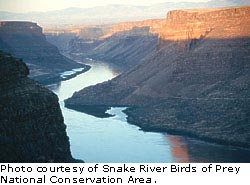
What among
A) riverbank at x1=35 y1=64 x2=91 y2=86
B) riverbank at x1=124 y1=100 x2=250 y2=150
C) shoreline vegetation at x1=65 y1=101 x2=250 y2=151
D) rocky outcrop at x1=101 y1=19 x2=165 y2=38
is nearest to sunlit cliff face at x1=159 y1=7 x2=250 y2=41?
riverbank at x1=124 y1=100 x2=250 y2=150

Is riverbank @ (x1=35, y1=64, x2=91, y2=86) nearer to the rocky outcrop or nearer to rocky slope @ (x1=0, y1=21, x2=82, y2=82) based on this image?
rocky slope @ (x1=0, y1=21, x2=82, y2=82)

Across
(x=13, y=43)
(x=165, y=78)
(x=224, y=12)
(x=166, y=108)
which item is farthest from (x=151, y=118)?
(x=13, y=43)

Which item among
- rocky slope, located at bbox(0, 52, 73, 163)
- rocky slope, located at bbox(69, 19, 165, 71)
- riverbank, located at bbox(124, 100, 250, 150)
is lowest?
rocky slope, located at bbox(69, 19, 165, 71)

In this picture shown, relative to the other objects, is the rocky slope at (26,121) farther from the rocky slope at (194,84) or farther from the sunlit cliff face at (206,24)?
the sunlit cliff face at (206,24)

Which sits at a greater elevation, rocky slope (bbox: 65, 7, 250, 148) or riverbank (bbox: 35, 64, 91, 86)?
rocky slope (bbox: 65, 7, 250, 148)

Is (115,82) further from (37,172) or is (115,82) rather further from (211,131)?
(37,172)

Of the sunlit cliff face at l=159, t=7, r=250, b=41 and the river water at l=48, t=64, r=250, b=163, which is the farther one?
the sunlit cliff face at l=159, t=7, r=250, b=41
